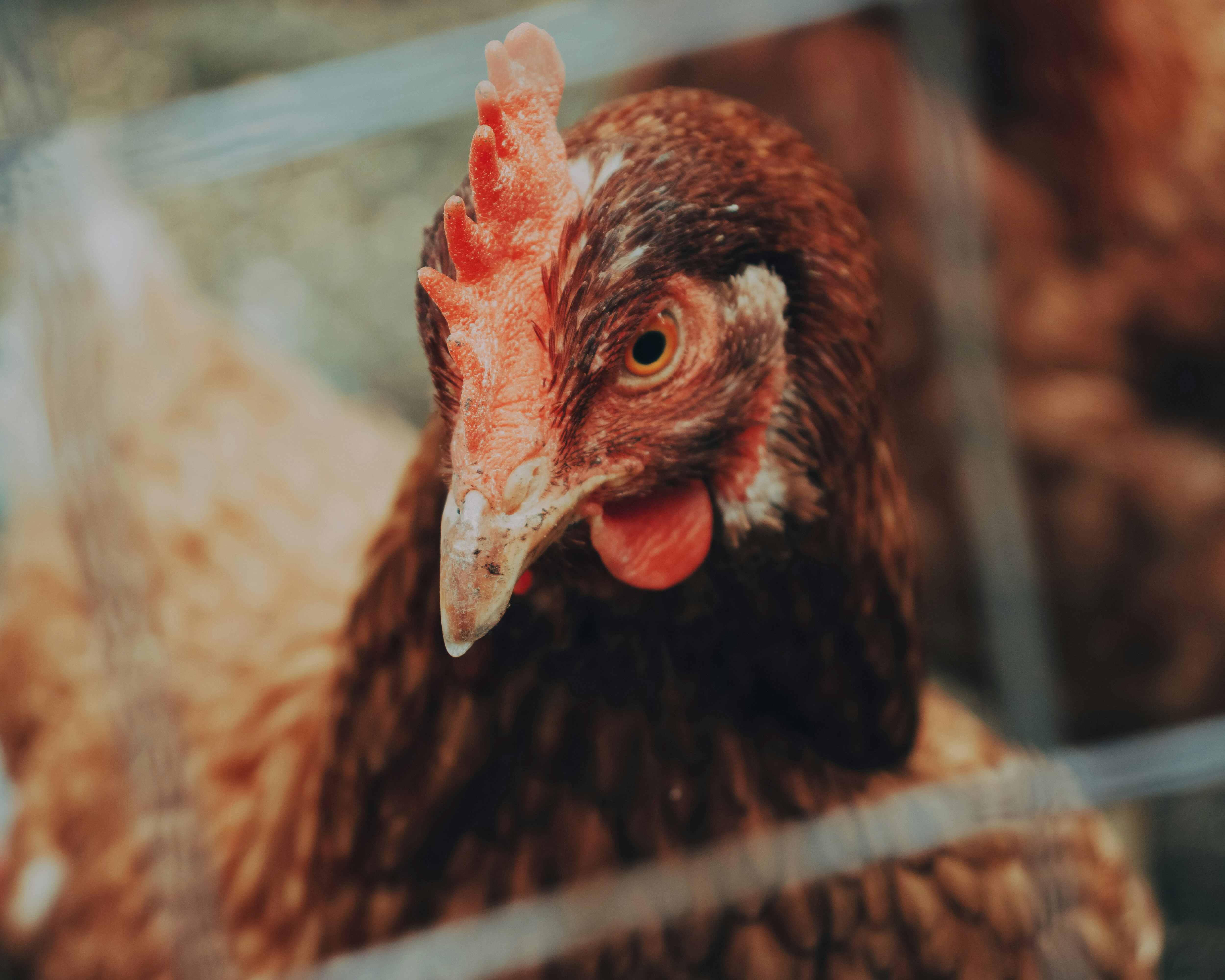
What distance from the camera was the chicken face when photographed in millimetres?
624

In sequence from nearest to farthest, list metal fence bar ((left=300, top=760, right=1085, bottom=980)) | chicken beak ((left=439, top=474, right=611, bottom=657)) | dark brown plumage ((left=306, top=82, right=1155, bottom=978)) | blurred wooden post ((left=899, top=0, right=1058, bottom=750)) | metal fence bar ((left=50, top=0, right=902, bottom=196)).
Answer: chicken beak ((left=439, top=474, right=611, bottom=657))
dark brown plumage ((left=306, top=82, right=1155, bottom=978))
metal fence bar ((left=300, top=760, right=1085, bottom=980))
metal fence bar ((left=50, top=0, right=902, bottom=196))
blurred wooden post ((left=899, top=0, right=1058, bottom=750))

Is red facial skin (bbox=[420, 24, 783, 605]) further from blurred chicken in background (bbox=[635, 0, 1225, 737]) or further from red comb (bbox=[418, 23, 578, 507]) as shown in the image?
blurred chicken in background (bbox=[635, 0, 1225, 737])

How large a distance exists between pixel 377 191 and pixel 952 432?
1528 millimetres

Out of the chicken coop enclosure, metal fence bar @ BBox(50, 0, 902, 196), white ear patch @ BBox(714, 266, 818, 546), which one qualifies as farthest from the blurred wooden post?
white ear patch @ BBox(714, 266, 818, 546)

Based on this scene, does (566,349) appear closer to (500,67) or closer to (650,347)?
(650,347)

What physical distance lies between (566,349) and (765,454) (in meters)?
0.18

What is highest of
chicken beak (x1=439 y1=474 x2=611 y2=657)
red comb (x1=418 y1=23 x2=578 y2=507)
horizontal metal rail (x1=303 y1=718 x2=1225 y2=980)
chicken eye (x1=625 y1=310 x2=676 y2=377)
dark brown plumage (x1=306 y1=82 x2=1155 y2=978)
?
red comb (x1=418 y1=23 x2=578 y2=507)

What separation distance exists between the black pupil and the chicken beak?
0.41 ft

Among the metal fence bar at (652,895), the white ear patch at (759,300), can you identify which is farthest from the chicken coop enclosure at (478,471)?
the white ear patch at (759,300)

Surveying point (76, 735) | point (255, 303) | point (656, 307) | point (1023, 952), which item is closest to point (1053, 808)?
point (1023, 952)

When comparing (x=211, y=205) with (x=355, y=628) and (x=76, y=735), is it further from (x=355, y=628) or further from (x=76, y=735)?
(x=355, y=628)

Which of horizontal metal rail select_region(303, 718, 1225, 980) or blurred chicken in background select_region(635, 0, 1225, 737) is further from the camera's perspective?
blurred chicken in background select_region(635, 0, 1225, 737)

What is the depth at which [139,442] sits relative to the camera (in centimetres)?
167

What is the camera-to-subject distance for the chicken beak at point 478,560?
615 millimetres
